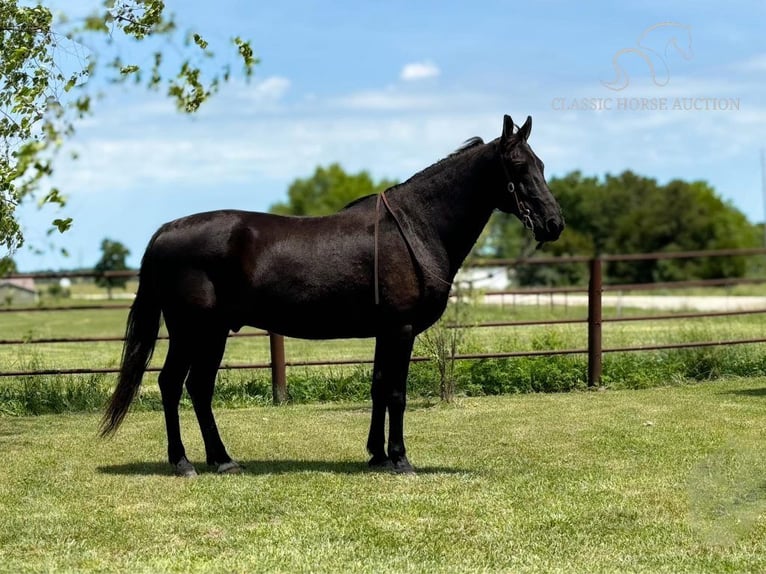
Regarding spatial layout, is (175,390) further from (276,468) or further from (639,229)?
(639,229)

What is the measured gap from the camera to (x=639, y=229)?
218ft

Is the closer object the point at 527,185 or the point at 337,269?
the point at 527,185

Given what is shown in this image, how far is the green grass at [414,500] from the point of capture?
494cm

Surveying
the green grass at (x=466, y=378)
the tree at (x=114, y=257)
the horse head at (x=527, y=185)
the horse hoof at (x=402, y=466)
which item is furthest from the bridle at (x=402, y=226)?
the tree at (x=114, y=257)

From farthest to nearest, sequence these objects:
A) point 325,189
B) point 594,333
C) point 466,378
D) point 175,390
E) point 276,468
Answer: point 325,189 → point 594,333 → point 466,378 → point 276,468 → point 175,390

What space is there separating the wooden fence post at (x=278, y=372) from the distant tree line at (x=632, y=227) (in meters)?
41.3

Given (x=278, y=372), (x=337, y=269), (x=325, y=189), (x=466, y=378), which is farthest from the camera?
(x=325, y=189)

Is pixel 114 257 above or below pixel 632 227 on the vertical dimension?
below

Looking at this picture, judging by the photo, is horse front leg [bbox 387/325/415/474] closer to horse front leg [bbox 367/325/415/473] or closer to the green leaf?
horse front leg [bbox 367/325/415/473]

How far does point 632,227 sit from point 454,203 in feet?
207

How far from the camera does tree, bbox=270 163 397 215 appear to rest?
283 feet

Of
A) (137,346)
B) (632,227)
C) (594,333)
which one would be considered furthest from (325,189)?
(137,346)

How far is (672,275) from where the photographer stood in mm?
57312

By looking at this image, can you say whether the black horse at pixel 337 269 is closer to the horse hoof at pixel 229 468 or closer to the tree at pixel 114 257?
the horse hoof at pixel 229 468
